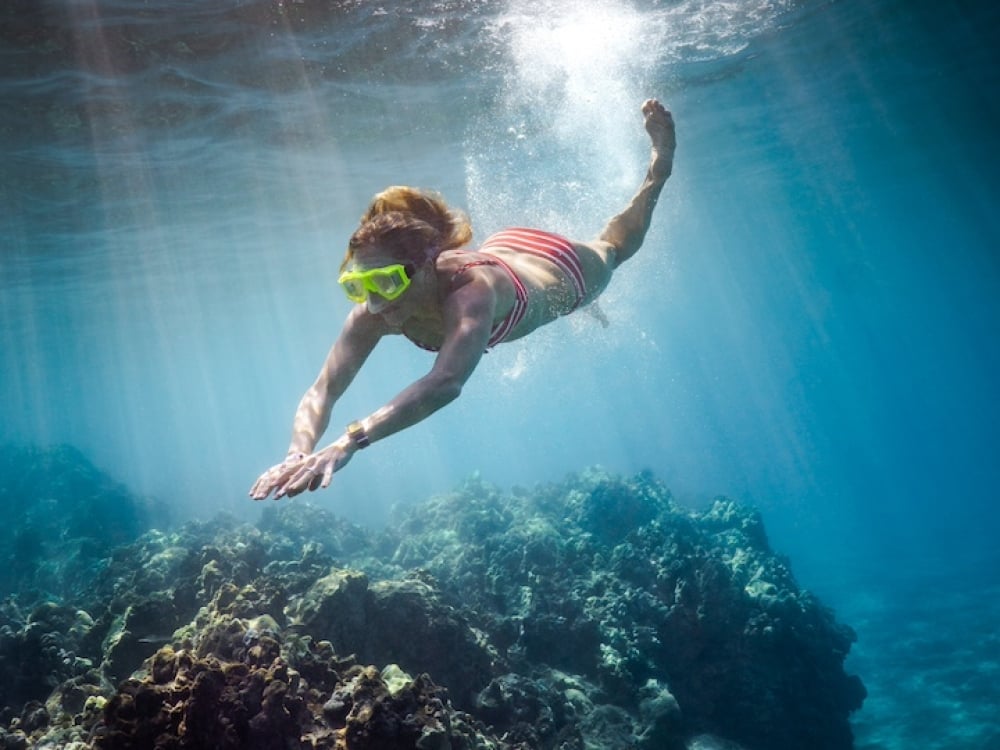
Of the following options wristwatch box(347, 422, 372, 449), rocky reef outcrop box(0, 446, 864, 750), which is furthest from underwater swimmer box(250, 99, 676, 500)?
rocky reef outcrop box(0, 446, 864, 750)

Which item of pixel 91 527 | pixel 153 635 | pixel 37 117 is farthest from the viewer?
pixel 91 527

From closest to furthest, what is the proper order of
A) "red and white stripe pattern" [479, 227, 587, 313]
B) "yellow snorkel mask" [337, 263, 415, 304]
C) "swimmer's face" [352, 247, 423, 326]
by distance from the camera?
"yellow snorkel mask" [337, 263, 415, 304] → "swimmer's face" [352, 247, 423, 326] → "red and white stripe pattern" [479, 227, 587, 313]

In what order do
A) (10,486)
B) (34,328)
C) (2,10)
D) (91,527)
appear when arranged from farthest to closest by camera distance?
(34,328)
(10,486)
(91,527)
(2,10)

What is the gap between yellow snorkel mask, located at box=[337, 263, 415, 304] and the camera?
334 cm

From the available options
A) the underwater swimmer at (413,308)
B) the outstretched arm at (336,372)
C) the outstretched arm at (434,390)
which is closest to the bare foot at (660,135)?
the underwater swimmer at (413,308)

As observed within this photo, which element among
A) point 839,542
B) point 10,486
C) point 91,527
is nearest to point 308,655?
point 91,527

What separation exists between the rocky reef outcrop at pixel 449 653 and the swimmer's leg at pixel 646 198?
472 cm

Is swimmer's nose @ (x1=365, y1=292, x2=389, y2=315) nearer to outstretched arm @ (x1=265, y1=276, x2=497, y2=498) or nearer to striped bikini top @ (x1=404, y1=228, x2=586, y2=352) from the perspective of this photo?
outstretched arm @ (x1=265, y1=276, x2=497, y2=498)

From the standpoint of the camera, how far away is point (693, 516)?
618 inches

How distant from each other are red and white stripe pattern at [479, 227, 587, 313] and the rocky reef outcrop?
11.5 feet

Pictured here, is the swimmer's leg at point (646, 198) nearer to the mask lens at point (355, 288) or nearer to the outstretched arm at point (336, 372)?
the outstretched arm at point (336, 372)

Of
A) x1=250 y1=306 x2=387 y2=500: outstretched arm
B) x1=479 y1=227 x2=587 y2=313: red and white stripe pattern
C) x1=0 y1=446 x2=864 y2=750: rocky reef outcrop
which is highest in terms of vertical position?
x1=479 y1=227 x2=587 y2=313: red and white stripe pattern

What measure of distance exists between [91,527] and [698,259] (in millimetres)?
52727

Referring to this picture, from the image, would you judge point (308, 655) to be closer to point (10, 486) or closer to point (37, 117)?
point (37, 117)
